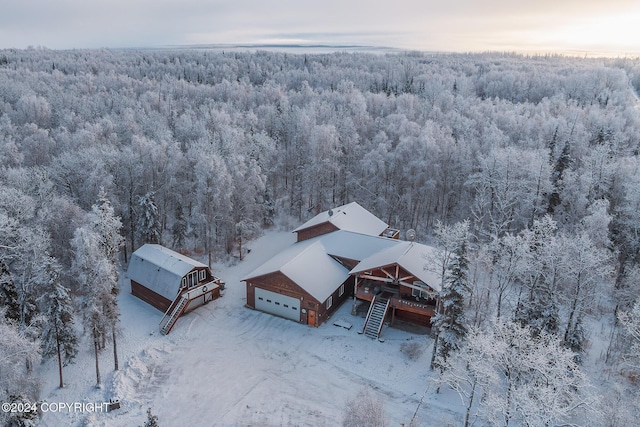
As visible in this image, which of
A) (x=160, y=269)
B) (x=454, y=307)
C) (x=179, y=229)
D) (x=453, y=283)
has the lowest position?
(x=179, y=229)

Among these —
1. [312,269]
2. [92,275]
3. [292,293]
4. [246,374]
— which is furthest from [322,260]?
[92,275]

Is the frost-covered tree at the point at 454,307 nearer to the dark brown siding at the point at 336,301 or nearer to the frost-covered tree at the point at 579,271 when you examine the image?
the frost-covered tree at the point at 579,271

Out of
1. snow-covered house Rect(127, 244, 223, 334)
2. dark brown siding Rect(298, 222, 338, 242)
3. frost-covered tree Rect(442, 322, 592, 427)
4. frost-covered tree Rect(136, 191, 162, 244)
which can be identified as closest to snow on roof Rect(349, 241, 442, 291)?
dark brown siding Rect(298, 222, 338, 242)

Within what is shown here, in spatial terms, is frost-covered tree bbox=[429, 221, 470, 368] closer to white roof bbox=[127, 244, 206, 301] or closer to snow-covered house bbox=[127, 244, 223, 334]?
snow-covered house bbox=[127, 244, 223, 334]

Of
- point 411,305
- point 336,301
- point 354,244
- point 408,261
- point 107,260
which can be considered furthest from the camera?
point 354,244

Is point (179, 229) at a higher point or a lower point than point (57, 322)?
lower

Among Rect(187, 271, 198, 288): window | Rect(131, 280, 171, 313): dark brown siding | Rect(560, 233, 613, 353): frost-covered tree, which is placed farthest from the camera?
Rect(187, 271, 198, 288): window

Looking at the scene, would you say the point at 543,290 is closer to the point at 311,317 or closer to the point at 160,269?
the point at 311,317

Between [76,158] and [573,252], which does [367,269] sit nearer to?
[573,252]
